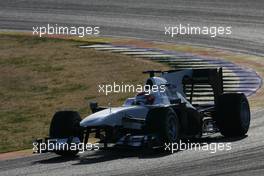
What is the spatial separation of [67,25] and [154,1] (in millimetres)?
5274

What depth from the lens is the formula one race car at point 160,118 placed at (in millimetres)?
16625

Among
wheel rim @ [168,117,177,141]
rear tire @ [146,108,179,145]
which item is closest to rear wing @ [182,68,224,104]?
wheel rim @ [168,117,177,141]

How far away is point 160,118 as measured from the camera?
16516mm

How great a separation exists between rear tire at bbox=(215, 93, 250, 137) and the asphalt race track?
235mm

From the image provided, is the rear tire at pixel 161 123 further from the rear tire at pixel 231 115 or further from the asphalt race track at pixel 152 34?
the rear tire at pixel 231 115

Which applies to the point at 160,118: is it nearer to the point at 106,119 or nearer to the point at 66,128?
the point at 106,119

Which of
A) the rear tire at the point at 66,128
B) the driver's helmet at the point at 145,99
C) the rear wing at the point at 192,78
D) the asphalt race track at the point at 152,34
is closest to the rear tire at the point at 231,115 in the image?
the asphalt race track at the point at 152,34

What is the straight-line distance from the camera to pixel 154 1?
4138 cm

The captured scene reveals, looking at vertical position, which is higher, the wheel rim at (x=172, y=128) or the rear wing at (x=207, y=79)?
the rear wing at (x=207, y=79)

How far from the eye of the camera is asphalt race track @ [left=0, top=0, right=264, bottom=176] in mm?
15172

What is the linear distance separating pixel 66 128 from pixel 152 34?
18975 millimetres

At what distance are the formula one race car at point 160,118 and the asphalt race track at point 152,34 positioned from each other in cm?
34

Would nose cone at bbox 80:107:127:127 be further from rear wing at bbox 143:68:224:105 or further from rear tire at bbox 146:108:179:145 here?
rear wing at bbox 143:68:224:105

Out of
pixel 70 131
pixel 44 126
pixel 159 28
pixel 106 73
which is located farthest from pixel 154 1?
pixel 70 131
